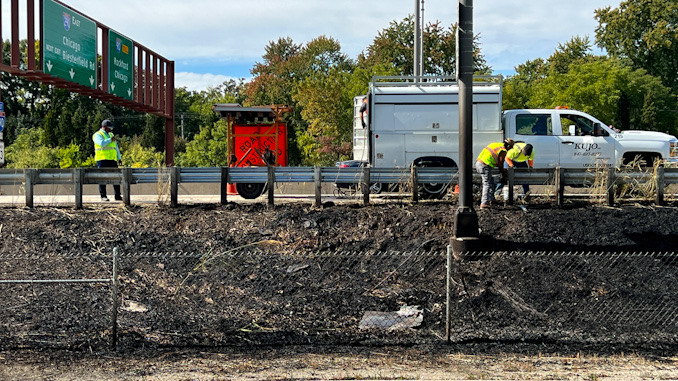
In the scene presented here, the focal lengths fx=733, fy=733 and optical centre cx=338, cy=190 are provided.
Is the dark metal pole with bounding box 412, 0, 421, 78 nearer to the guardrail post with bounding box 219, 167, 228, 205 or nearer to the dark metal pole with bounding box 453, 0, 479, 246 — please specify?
the guardrail post with bounding box 219, 167, 228, 205

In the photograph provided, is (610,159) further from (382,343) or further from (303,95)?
(303,95)

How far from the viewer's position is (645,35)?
59500mm

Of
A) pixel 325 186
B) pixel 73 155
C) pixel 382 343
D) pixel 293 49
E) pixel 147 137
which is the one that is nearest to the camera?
pixel 382 343

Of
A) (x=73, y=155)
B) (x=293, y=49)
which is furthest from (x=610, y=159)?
(x=293, y=49)

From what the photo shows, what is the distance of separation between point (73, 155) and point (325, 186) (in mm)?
19851

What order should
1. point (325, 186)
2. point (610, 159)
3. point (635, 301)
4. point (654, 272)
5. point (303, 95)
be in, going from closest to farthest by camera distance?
point (635, 301) < point (654, 272) < point (610, 159) < point (325, 186) < point (303, 95)

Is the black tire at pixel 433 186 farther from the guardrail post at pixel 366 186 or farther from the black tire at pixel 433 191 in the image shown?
the guardrail post at pixel 366 186

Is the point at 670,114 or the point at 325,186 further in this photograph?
the point at 670,114

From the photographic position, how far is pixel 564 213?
12.3 meters

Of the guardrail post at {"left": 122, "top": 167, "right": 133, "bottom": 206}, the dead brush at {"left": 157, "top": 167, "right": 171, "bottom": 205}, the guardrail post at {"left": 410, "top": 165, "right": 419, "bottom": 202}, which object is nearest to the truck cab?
the guardrail post at {"left": 410, "top": 165, "right": 419, "bottom": 202}

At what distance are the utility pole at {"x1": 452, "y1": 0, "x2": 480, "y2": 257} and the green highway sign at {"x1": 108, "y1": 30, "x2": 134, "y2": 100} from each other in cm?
1284

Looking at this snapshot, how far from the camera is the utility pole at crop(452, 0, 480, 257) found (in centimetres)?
1102

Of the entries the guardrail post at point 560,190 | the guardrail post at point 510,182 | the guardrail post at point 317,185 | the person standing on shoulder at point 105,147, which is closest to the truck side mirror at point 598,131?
the guardrail post at point 560,190

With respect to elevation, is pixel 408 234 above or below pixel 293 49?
below
